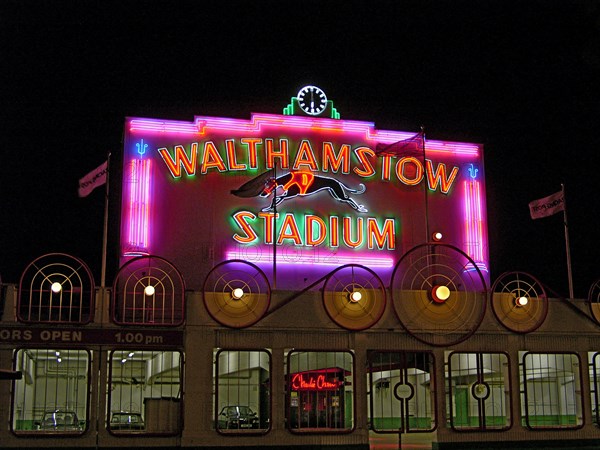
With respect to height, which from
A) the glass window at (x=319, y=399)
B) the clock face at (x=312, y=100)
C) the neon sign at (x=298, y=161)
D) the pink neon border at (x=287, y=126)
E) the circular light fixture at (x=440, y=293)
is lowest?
the glass window at (x=319, y=399)

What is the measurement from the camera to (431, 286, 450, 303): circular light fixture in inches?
1062

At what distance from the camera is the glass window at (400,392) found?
26.2m

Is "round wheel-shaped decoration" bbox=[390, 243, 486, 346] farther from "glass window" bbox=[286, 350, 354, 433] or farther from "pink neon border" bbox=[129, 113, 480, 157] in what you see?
"pink neon border" bbox=[129, 113, 480, 157]

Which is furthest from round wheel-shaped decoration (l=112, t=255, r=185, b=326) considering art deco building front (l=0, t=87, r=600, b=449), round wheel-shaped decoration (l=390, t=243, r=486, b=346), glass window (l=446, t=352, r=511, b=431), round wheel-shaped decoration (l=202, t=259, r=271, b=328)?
glass window (l=446, t=352, r=511, b=431)

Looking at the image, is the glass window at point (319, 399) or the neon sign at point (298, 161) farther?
the neon sign at point (298, 161)

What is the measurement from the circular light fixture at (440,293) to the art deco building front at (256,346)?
0.30 ft

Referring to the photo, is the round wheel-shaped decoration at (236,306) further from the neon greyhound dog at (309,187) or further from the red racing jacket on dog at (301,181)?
the red racing jacket on dog at (301,181)

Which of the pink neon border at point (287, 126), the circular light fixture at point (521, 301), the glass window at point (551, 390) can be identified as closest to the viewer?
the glass window at point (551, 390)

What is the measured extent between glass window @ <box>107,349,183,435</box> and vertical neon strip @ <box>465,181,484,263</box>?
49.0 feet

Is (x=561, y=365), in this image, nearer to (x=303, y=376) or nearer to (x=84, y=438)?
(x=303, y=376)

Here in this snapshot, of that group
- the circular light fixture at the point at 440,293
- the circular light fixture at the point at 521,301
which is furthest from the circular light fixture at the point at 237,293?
the circular light fixture at the point at 521,301

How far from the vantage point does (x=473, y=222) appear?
35438mm

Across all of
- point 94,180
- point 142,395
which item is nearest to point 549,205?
point 142,395

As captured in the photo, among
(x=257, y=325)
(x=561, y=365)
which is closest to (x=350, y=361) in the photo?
(x=257, y=325)
